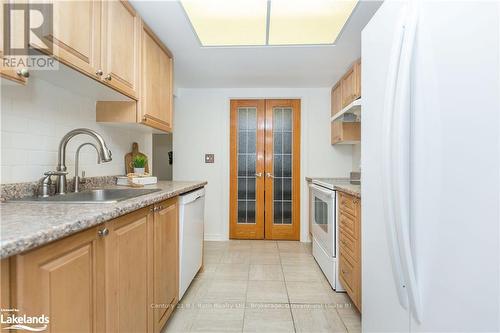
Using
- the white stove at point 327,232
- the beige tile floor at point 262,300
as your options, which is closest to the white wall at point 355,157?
the white stove at point 327,232

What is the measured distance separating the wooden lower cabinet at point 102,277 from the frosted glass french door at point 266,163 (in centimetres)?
225

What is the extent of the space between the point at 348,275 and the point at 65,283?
6.17 ft

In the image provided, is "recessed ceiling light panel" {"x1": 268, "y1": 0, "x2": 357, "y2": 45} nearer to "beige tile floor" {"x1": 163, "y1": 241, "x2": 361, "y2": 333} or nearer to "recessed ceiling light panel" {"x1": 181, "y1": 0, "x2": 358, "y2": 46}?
"recessed ceiling light panel" {"x1": 181, "y1": 0, "x2": 358, "y2": 46}

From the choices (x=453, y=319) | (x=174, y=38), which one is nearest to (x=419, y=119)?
(x=453, y=319)

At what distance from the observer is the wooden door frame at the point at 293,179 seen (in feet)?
12.6

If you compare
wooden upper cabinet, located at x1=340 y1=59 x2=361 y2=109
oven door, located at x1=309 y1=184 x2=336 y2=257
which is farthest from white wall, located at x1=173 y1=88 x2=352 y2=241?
oven door, located at x1=309 y1=184 x2=336 y2=257

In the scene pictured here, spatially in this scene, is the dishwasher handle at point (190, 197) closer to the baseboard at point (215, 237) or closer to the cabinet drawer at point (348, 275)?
the cabinet drawer at point (348, 275)

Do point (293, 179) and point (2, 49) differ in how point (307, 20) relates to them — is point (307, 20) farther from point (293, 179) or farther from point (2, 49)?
point (293, 179)

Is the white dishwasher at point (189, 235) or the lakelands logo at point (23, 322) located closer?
the lakelands logo at point (23, 322)

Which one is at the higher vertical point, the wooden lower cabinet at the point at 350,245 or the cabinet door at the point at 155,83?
the cabinet door at the point at 155,83

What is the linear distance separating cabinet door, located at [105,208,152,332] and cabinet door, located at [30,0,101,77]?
786 millimetres

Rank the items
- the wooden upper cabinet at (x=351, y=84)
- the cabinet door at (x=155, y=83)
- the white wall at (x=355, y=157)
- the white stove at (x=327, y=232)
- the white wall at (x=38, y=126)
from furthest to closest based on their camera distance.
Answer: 1. the white wall at (x=355, y=157)
2. the wooden upper cabinet at (x=351, y=84)
3. the white stove at (x=327, y=232)
4. the cabinet door at (x=155, y=83)
5. the white wall at (x=38, y=126)

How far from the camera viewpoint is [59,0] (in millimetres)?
1163

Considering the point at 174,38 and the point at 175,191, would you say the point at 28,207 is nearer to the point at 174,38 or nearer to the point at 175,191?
the point at 175,191
